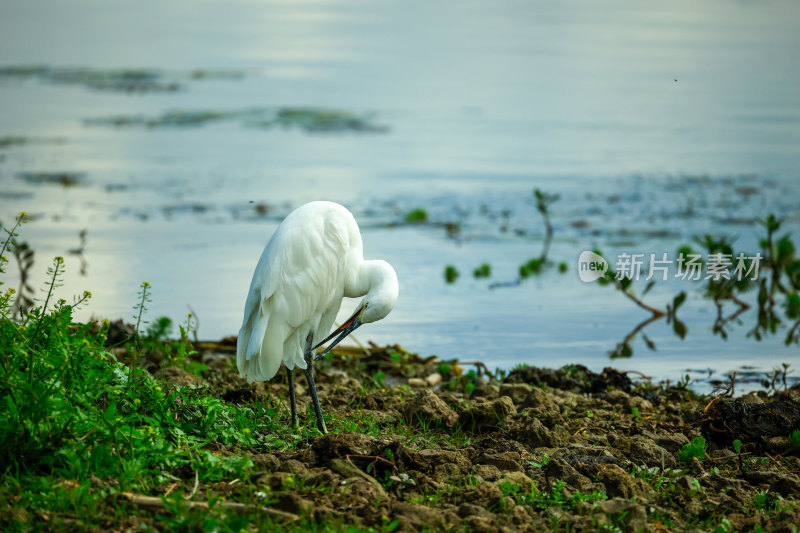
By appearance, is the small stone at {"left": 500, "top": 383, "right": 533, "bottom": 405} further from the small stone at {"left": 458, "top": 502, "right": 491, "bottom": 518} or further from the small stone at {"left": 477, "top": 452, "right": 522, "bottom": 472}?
the small stone at {"left": 458, "top": 502, "right": 491, "bottom": 518}

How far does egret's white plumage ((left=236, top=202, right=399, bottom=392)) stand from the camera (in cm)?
489

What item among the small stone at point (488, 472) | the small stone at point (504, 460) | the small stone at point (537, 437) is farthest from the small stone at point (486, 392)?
the small stone at point (488, 472)

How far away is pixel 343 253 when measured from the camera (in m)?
5.09

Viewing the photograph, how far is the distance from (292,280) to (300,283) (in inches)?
1.8

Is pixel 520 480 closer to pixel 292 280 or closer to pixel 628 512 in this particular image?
pixel 628 512

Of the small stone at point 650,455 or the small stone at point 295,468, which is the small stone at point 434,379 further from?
the small stone at point 295,468

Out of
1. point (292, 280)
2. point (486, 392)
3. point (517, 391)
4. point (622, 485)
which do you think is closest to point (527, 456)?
point (622, 485)

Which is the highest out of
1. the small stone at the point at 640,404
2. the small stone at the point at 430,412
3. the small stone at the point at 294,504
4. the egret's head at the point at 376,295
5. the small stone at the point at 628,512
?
the egret's head at the point at 376,295

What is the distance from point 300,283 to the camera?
4.93m

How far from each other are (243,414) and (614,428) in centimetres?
199

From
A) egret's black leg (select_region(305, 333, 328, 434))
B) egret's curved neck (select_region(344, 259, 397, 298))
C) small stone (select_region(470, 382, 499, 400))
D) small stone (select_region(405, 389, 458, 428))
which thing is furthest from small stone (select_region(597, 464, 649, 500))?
small stone (select_region(470, 382, 499, 400))

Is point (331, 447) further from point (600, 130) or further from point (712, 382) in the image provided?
point (600, 130)

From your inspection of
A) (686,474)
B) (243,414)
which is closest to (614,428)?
(686,474)

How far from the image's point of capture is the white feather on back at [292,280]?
489 centimetres
